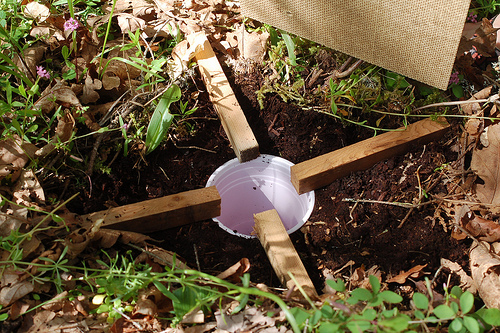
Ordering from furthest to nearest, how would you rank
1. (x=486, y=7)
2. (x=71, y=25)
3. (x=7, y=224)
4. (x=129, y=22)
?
(x=486, y=7) → (x=129, y=22) → (x=71, y=25) → (x=7, y=224)

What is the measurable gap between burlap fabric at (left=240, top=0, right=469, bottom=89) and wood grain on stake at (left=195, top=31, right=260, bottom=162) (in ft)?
1.15

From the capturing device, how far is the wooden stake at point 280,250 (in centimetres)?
168

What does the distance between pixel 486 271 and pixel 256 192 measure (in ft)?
3.93

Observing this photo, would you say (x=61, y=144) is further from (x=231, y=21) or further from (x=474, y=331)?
(x=474, y=331)

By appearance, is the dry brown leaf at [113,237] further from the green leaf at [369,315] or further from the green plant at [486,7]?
the green plant at [486,7]

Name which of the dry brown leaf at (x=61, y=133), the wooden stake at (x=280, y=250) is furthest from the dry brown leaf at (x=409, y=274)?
the dry brown leaf at (x=61, y=133)

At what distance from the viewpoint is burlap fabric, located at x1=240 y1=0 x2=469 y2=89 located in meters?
1.72

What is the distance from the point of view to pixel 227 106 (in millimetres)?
2164

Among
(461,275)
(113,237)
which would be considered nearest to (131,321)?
(113,237)

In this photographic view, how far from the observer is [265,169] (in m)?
2.31

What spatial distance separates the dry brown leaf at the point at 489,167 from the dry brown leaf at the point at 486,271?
23cm

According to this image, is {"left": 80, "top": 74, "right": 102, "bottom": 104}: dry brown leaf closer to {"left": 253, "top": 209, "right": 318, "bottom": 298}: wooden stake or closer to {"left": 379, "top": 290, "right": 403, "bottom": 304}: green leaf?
{"left": 253, "top": 209, "right": 318, "bottom": 298}: wooden stake

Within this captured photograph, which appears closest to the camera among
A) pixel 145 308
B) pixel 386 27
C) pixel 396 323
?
pixel 396 323

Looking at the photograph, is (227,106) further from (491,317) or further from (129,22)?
(491,317)
